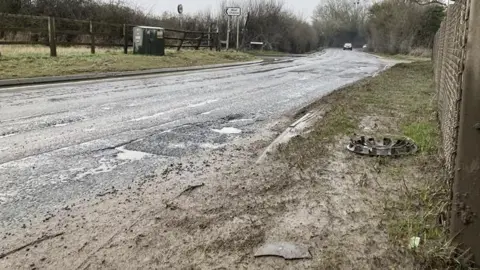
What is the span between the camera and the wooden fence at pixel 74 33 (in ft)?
63.9

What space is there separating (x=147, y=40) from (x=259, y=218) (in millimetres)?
21496

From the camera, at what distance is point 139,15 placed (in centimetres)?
3666

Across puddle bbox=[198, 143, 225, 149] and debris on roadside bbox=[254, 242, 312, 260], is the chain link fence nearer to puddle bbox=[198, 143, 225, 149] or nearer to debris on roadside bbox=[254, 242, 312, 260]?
debris on roadside bbox=[254, 242, 312, 260]

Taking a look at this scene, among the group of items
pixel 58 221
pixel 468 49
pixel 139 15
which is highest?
pixel 139 15

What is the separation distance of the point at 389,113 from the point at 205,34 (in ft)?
88.9

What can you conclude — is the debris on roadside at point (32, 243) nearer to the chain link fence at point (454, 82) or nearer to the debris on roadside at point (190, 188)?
the debris on roadside at point (190, 188)

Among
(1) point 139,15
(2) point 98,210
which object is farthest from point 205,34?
(2) point 98,210

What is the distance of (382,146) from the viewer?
5809 millimetres

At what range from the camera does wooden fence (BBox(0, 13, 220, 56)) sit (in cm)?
1948

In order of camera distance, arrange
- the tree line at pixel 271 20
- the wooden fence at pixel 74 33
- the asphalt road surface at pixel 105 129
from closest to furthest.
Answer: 1. the asphalt road surface at pixel 105 129
2. the wooden fence at pixel 74 33
3. the tree line at pixel 271 20

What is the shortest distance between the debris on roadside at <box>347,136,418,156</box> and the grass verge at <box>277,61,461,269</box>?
0.47ft

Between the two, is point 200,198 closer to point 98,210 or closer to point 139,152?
point 98,210

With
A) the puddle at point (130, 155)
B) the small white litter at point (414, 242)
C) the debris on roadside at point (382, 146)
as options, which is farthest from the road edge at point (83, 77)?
the small white litter at point (414, 242)

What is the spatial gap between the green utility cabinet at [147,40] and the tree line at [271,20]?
387cm
